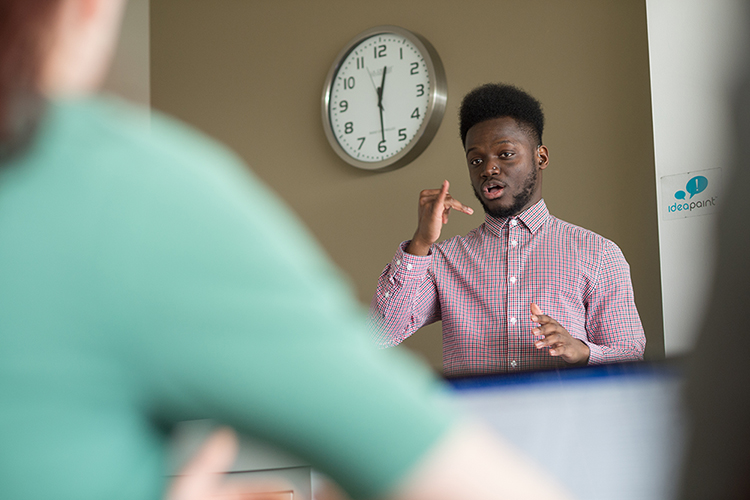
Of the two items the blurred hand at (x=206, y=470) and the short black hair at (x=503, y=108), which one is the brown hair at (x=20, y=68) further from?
the short black hair at (x=503, y=108)

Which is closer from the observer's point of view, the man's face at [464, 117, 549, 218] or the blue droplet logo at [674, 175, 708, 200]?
the blue droplet logo at [674, 175, 708, 200]

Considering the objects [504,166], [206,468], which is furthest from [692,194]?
[206,468]

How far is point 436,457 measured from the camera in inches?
10.0

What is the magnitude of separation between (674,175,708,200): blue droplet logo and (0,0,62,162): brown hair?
5.54 ft

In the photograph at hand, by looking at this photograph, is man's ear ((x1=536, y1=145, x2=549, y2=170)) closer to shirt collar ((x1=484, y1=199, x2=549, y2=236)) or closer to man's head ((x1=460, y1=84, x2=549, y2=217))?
man's head ((x1=460, y1=84, x2=549, y2=217))

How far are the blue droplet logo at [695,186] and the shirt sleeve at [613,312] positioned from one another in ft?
0.68

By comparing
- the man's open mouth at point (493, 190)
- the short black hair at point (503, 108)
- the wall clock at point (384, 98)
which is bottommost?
the man's open mouth at point (493, 190)

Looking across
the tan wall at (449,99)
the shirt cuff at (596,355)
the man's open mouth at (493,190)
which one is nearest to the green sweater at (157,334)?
the shirt cuff at (596,355)

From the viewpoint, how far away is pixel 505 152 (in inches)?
75.0

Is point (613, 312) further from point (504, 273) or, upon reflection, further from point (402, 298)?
point (402, 298)

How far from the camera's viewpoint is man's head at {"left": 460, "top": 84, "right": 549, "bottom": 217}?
188 centimetres

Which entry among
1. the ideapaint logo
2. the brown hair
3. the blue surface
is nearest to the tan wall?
the ideapaint logo

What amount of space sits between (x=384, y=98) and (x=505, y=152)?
79 cm

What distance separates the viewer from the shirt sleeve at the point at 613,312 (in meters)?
1.63
